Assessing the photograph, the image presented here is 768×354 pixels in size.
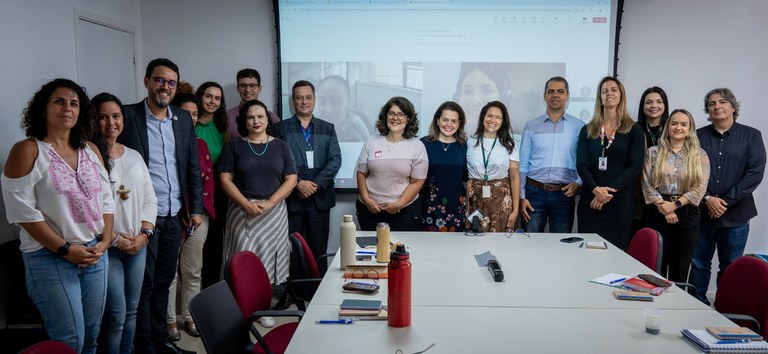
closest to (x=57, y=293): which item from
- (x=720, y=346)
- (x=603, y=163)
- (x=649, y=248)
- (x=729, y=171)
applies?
(x=720, y=346)

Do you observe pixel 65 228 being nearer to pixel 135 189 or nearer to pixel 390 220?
pixel 135 189

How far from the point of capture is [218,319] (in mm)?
1886

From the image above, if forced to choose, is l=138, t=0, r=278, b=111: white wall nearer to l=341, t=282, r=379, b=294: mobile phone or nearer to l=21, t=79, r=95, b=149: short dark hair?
l=21, t=79, r=95, b=149: short dark hair

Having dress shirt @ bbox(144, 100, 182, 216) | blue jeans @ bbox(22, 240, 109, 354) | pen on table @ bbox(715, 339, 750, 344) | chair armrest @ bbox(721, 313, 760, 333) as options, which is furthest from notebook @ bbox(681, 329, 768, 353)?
dress shirt @ bbox(144, 100, 182, 216)

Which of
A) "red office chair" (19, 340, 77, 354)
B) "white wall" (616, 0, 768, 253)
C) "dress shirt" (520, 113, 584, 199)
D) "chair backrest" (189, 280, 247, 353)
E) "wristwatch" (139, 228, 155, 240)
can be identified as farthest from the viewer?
"white wall" (616, 0, 768, 253)

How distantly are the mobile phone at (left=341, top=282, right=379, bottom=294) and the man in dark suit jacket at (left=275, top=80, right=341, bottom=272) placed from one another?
1.87 meters

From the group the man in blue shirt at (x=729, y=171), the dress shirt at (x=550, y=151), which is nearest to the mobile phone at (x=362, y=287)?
the dress shirt at (x=550, y=151)

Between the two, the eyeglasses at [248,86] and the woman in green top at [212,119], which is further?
the eyeglasses at [248,86]

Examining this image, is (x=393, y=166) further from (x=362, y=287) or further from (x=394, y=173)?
(x=362, y=287)

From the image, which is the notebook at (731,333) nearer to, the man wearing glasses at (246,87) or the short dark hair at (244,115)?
the short dark hair at (244,115)

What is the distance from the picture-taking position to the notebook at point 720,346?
1543 mm

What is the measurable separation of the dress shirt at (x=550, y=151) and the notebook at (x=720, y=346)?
93.8 inches

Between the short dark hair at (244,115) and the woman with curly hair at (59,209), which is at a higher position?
the short dark hair at (244,115)

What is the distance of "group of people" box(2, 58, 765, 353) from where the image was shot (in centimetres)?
264
